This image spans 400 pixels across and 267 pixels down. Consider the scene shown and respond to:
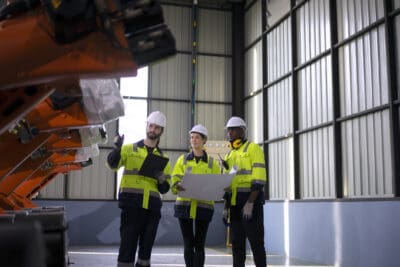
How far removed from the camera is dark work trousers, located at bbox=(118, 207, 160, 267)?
462 centimetres

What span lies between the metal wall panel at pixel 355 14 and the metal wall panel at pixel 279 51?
8.00 feet

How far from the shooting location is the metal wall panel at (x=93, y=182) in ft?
48.2

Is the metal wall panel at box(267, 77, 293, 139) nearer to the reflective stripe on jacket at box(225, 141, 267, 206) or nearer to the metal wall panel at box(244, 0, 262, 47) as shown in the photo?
the metal wall panel at box(244, 0, 262, 47)

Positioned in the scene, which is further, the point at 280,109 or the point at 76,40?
the point at 280,109

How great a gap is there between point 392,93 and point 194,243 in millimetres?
4953

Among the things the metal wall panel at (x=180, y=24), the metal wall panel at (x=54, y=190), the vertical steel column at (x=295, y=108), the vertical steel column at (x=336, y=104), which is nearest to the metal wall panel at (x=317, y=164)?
the vertical steel column at (x=295, y=108)

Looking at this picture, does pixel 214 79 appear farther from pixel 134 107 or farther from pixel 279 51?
pixel 279 51

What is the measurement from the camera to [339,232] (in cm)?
951

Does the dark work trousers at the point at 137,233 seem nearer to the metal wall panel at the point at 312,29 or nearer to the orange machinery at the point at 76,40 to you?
the orange machinery at the point at 76,40

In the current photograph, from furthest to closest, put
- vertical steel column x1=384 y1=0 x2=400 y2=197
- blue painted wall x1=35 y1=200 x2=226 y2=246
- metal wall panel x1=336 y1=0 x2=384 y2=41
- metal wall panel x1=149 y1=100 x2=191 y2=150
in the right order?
metal wall panel x1=149 y1=100 x2=191 y2=150
blue painted wall x1=35 y1=200 x2=226 y2=246
metal wall panel x1=336 y1=0 x2=384 y2=41
vertical steel column x1=384 y1=0 x2=400 y2=197

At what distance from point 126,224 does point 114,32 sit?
11.0 ft

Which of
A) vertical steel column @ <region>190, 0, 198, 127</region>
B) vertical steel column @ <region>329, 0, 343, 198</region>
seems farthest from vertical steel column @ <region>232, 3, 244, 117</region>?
vertical steel column @ <region>329, 0, 343, 198</region>

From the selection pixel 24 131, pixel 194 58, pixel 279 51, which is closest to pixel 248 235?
pixel 24 131

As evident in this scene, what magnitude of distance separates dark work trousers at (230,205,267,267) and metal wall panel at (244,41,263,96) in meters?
9.32
